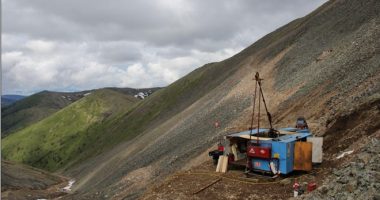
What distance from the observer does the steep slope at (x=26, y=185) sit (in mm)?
74062

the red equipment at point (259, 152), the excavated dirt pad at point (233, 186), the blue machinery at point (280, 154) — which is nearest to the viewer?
the excavated dirt pad at point (233, 186)

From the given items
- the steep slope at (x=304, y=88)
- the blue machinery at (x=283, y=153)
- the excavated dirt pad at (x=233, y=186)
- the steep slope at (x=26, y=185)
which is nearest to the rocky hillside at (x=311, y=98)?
the steep slope at (x=304, y=88)

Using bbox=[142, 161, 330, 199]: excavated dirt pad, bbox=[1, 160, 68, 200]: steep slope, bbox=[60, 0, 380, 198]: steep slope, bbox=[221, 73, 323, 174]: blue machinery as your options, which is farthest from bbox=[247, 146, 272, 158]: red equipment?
bbox=[1, 160, 68, 200]: steep slope

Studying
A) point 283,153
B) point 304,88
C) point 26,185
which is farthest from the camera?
point 26,185

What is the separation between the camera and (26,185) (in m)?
88.8

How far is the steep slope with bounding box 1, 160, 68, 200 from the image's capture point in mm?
74062

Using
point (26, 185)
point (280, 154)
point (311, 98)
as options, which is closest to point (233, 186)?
point (280, 154)

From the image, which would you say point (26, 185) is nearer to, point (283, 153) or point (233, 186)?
point (233, 186)

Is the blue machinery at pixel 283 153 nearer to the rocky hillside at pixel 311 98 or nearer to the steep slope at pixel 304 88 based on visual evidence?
the rocky hillside at pixel 311 98

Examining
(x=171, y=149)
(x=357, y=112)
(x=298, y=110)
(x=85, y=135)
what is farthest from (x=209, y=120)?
(x=85, y=135)

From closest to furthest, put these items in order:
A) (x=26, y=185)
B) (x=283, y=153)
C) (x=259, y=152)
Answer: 1. (x=283, y=153)
2. (x=259, y=152)
3. (x=26, y=185)

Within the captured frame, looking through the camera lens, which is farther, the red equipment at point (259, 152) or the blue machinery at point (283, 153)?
the red equipment at point (259, 152)

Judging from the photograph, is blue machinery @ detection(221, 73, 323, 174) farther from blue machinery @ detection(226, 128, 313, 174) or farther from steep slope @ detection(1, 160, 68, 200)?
steep slope @ detection(1, 160, 68, 200)

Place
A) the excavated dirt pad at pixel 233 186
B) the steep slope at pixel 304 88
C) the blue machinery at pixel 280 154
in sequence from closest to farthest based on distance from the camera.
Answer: the excavated dirt pad at pixel 233 186
the blue machinery at pixel 280 154
the steep slope at pixel 304 88
